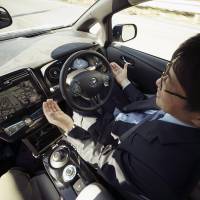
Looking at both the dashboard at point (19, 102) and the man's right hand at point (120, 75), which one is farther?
the man's right hand at point (120, 75)

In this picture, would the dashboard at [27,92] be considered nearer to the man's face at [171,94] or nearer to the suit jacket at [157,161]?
the suit jacket at [157,161]

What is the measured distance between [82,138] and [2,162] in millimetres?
1074

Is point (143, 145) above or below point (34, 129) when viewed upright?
above

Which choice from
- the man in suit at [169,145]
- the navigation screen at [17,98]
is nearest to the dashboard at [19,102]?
the navigation screen at [17,98]

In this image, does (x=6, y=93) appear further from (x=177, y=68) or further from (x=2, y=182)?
(x=177, y=68)

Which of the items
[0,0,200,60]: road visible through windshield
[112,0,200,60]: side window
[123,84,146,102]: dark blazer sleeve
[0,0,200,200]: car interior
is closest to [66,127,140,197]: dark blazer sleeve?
[0,0,200,200]: car interior

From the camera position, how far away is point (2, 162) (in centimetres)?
294

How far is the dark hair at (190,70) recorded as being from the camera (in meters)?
1.41

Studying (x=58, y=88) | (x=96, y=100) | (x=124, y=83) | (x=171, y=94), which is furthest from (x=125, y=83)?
(x=171, y=94)

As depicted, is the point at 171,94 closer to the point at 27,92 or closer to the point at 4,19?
the point at 27,92

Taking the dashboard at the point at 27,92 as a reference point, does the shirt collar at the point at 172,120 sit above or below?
above

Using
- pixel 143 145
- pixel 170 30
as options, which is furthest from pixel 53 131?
pixel 170 30

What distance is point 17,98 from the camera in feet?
8.11

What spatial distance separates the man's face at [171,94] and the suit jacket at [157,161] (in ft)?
0.30
